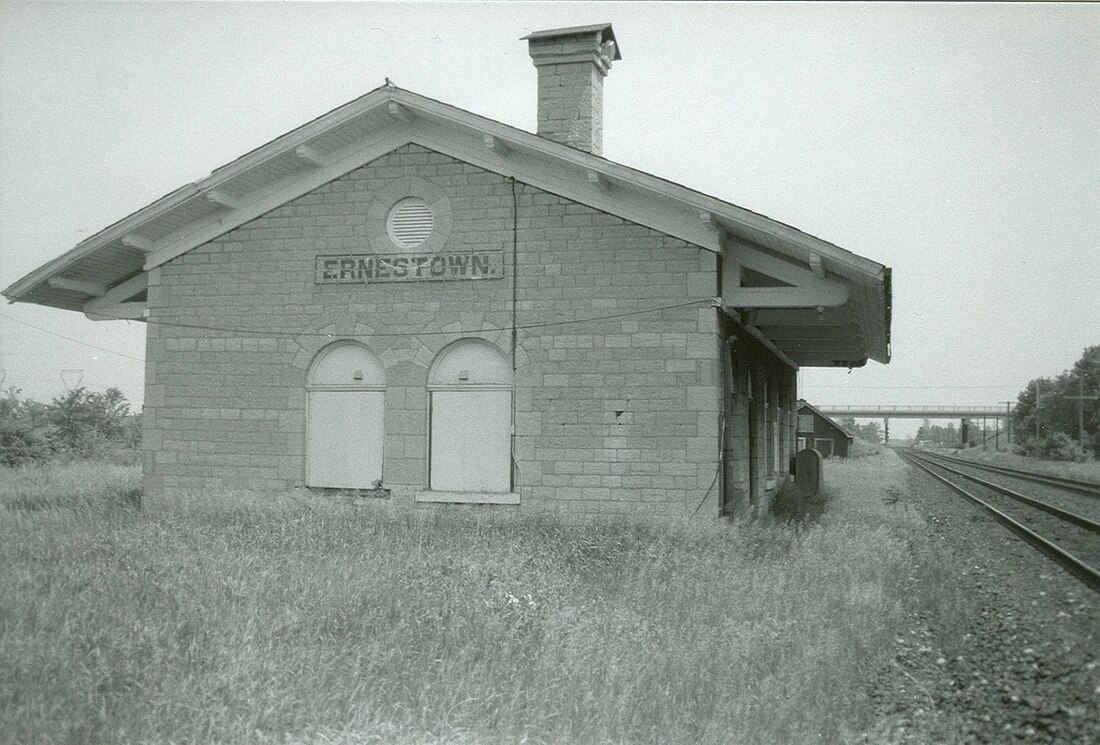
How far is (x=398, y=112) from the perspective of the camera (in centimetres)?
1255

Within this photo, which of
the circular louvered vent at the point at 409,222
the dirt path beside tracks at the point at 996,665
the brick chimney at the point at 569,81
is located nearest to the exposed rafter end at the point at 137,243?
the circular louvered vent at the point at 409,222

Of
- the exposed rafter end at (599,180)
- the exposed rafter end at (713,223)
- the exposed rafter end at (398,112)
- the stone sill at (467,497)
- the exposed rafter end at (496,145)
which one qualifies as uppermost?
the exposed rafter end at (398,112)

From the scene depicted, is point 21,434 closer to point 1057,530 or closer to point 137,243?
point 137,243

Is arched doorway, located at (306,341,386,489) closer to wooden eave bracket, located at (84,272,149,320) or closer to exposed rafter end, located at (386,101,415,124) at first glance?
exposed rafter end, located at (386,101,415,124)

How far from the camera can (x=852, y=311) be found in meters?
13.8

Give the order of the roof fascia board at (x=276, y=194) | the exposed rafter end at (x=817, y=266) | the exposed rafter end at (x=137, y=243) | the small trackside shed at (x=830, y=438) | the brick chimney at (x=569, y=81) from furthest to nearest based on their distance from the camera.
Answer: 1. the small trackside shed at (x=830, y=438)
2. the brick chimney at (x=569, y=81)
3. the exposed rafter end at (x=137, y=243)
4. the roof fascia board at (x=276, y=194)
5. the exposed rafter end at (x=817, y=266)

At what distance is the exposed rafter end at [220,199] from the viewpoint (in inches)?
510

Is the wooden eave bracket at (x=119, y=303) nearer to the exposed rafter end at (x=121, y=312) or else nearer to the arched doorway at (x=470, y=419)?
the exposed rafter end at (x=121, y=312)

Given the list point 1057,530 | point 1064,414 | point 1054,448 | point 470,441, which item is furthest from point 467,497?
point 1054,448

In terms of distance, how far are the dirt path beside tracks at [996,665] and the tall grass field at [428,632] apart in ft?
0.87

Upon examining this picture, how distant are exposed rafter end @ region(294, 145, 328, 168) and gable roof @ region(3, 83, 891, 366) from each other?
0.06 ft

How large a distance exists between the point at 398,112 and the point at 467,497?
15.9ft

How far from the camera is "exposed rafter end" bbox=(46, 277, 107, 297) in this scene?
1377cm

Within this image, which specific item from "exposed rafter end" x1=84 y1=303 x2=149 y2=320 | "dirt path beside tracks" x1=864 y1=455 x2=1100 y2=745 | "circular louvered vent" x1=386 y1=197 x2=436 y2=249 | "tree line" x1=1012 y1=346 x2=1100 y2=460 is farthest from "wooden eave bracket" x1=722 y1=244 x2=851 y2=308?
"tree line" x1=1012 y1=346 x2=1100 y2=460
